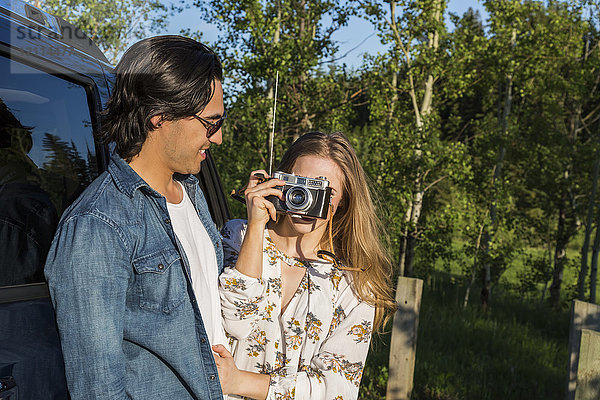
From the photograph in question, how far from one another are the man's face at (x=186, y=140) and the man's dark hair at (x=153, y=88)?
28 millimetres

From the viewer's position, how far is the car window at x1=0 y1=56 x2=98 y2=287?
4.84 feet

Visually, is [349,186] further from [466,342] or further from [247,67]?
[466,342]

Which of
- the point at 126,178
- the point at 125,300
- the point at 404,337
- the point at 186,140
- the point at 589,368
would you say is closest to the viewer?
the point at 125,300

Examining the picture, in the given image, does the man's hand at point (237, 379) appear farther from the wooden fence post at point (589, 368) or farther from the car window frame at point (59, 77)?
the wooden fence post at point (589, 368)

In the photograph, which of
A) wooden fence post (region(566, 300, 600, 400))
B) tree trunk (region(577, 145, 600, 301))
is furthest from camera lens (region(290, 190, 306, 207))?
tree trunk (region(577, 145, 600, 301))

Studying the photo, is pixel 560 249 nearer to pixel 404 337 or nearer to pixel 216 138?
pixel 404 337

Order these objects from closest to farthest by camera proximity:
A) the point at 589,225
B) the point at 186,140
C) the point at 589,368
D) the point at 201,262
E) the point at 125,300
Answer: the point at 125,300 → the point at 186,140 → the point at 201,262 → the point at 589,368 → the point at 589,225

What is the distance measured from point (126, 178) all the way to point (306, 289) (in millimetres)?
816

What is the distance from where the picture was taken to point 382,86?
32.1ft

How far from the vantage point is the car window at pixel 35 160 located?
148 centimetres

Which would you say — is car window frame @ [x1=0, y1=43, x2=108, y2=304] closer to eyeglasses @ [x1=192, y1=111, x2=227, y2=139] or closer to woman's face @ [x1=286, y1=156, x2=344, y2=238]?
eyeglasses @ [x1=192, y1=111, x2=227, y2=139]

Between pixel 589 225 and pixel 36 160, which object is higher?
pixel 589 225

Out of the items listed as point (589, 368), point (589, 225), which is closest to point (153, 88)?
point (589, 368)

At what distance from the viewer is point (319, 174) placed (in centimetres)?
215
